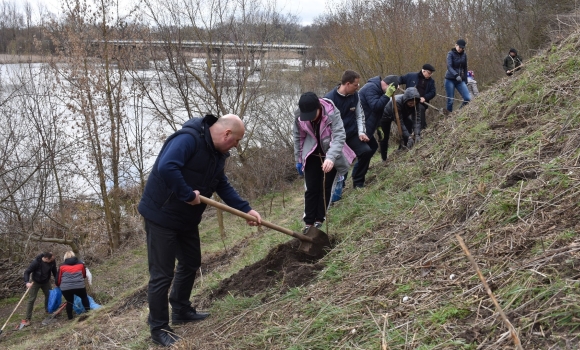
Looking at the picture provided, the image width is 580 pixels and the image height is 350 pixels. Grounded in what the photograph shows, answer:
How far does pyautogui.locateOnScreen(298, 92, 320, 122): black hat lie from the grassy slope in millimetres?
1348

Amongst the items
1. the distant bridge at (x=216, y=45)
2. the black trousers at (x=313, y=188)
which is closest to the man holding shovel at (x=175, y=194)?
the black trousers at (x=313, y=188)

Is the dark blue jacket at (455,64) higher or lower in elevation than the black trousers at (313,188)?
higher

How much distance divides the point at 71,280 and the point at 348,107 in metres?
7.10

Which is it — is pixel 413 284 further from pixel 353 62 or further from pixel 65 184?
pixel 65 184

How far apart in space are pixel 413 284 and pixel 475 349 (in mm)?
979

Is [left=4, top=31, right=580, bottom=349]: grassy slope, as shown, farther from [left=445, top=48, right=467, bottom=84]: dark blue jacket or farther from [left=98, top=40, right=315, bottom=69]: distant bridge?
[left=98, top=40, right=315, bottom=69]: distant bridge

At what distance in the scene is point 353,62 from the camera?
18891mm

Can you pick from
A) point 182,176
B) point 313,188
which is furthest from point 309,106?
point 182,176

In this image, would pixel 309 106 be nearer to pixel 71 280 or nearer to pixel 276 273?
pixel 276 273

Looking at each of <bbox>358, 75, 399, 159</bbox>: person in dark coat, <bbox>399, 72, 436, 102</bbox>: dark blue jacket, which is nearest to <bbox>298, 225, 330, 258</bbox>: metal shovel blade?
<bbox>358, 75, 399, 159</bbox>: person in dark coat

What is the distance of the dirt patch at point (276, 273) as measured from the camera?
199 inches

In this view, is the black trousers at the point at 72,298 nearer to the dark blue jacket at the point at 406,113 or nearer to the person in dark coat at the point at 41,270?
the person in dark coat at the point at 41,270

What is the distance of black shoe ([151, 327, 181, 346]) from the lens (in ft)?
15.6

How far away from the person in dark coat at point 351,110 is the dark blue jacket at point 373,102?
767 millimetres
